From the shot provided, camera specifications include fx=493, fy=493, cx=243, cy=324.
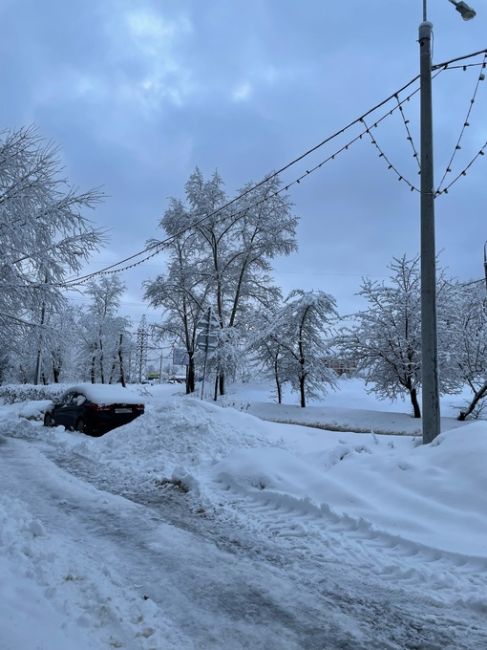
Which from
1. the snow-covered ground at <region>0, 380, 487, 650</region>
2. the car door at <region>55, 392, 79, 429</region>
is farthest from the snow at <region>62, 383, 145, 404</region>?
the snow-covered ground at <region>0, 380, 487, 650</region>

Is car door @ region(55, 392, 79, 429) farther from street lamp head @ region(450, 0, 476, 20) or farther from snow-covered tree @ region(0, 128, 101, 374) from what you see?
street lamp head @ region(450, 0, 476, 20)

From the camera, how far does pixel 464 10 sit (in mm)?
7617

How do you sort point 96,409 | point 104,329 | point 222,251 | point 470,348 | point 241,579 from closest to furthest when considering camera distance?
point 241,579 < point 96,409 < point 470,348 < point 222,251 < point 104,329

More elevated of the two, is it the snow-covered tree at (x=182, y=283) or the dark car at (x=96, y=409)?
the snow-covered tree at (x=182, y=283)

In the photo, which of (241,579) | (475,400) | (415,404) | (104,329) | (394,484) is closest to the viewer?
(241,579)

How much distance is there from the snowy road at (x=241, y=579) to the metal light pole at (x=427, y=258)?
10.5 feet

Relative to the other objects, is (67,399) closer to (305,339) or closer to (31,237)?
(31,237)

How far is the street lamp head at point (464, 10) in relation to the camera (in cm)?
754

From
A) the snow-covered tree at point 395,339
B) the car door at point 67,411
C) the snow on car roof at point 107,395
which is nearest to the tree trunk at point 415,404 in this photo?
the snow-covered tree at point 395,339

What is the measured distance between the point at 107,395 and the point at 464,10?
11.8 m

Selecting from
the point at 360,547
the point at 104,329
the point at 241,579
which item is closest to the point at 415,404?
the point at 360,547

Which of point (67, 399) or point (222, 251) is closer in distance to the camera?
point (67, 399)

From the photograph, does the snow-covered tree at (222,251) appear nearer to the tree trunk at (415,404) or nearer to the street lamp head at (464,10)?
the tree trunk at (415,404)

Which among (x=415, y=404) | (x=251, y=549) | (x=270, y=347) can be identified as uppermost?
(x=270, y=347)
